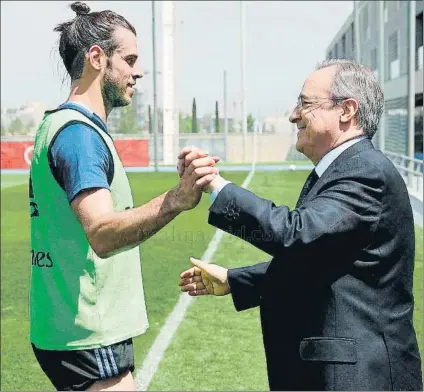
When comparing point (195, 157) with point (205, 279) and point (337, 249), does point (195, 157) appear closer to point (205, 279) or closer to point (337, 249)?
point (337, 249)

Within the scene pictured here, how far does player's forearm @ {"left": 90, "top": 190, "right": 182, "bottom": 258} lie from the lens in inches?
88.6

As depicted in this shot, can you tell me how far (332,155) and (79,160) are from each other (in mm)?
768

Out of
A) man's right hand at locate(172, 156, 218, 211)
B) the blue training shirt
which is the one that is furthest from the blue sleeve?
man's right hand at locate(172, 156, 218, 211)

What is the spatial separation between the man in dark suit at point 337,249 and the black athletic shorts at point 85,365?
483mm

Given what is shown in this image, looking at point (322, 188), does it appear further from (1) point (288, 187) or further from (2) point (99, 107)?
(1) point (288, 187)

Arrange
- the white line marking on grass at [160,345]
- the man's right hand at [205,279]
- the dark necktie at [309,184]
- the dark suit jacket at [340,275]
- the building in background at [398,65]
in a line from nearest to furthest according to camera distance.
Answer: the dark suit jacket at [340,275] → the dark necktie at [309,184] → the man's right hand at [205,279] → the white line marking on grass at [160,345] → the building in background at [398,65]

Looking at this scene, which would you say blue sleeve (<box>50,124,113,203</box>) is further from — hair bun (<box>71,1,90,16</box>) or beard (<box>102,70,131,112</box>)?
hair bun (<box>71,1,90,16</box>)

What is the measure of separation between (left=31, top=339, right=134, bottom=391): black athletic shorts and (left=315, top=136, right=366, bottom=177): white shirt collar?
2.80 feet

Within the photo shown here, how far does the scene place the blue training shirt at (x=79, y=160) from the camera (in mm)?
2254

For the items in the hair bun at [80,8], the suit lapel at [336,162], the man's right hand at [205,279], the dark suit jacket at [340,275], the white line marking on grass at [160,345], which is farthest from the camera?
the white line marking on grass at [160,345]

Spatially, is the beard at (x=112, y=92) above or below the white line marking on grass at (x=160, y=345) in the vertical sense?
above

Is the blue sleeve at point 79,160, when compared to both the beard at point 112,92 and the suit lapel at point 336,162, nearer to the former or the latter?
the beard at point 112,92

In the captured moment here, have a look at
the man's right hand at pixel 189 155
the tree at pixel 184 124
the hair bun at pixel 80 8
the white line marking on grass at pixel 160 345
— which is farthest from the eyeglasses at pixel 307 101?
the tree at pixel 184 124

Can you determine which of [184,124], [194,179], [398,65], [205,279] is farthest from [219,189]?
[184,124]
